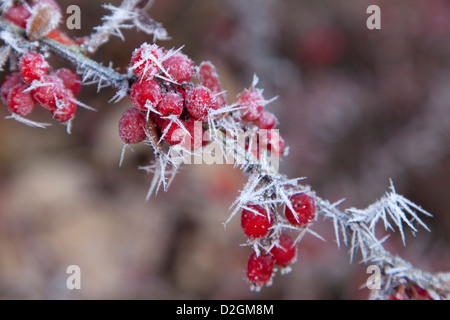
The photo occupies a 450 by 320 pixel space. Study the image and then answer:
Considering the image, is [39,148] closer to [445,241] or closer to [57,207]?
[57,207]

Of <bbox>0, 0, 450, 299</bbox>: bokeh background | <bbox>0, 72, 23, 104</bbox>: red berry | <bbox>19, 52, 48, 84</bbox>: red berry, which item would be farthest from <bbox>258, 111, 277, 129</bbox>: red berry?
<bbox>0, 0, 450, 299</bbox>: bokeh background

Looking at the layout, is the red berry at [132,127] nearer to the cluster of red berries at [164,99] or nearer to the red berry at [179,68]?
the cluster of red berries at [164,99]

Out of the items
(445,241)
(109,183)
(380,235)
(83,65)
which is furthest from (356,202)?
(83,65)

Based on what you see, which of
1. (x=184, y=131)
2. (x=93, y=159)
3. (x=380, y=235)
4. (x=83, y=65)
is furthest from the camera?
(x=93, y=159)

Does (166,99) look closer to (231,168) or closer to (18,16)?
(18,16)

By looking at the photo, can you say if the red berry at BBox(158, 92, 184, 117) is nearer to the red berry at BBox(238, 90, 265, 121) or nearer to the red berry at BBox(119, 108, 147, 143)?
the red berry at BBox(119, 108, 147, 143)

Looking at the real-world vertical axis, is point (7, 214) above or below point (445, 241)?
above
